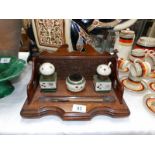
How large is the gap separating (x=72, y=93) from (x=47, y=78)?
89mm

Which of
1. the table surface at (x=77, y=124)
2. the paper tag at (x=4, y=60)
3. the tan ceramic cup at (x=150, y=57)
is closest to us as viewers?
the table surface at (x=77, y=124)

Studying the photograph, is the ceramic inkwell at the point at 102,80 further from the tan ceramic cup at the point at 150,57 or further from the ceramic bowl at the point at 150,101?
the tan ceramic cup at the point at 150,57

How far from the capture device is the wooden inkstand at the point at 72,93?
19.5 inches

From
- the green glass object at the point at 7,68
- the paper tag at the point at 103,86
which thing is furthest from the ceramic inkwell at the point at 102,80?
the green glass object at the point at 7,68

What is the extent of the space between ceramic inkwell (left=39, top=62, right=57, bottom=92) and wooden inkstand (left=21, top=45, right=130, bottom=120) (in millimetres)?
19

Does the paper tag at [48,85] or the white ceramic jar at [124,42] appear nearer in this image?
the paper tag at [48,85]

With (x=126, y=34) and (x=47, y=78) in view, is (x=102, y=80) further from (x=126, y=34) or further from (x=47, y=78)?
(x=126, y=34)

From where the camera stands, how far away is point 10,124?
48 cm

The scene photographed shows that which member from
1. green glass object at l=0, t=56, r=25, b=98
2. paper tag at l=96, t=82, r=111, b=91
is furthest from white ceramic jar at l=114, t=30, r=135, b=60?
green glass object at l=0, t=56, r=25, b=98

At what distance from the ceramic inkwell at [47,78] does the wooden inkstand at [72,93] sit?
19 mm

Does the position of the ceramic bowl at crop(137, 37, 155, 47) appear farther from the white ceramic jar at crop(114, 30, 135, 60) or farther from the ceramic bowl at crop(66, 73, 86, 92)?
the ceramic bowl at crop(66, 73, 86, 92)

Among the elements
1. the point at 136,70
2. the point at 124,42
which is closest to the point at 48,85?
the point at 136,70
